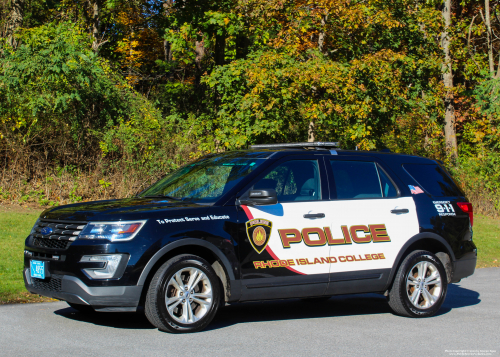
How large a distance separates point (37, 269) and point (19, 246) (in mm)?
4987

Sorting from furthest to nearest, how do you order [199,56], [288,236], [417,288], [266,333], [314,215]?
1. [199,56]
2. [417,288]
3. [314,215]
4. [288,236]
5. [266,333]

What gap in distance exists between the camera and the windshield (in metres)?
6.64

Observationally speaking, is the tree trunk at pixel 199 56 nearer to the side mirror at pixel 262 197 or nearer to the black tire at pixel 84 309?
the black tire at pixel 84 309

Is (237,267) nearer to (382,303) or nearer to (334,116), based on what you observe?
(382,303)

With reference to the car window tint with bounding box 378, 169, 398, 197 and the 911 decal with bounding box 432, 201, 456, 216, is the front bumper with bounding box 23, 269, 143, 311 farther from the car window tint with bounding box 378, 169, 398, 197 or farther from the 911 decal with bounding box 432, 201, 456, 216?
the 911 decal with bounding box 432, 201, 456, 216

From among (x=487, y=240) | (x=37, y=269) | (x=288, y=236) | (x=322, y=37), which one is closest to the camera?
(x=37, y=269)

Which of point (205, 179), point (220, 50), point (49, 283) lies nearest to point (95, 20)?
point (220, 50)

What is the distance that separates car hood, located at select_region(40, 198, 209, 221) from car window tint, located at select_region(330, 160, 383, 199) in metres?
1.72

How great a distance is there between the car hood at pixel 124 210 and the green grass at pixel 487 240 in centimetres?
856

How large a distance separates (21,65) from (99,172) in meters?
3.37

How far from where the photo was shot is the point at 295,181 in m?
6.90

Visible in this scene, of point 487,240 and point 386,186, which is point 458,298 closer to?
point 386,186

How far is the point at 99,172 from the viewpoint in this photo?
16578 mm

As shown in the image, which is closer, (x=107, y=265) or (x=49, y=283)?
(x=107, y=265)
